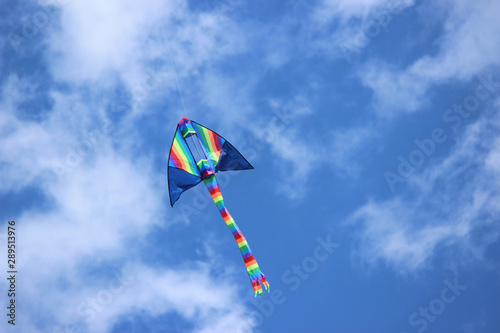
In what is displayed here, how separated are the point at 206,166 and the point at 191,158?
61cm

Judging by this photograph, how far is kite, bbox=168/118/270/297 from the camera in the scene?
15.9 metres

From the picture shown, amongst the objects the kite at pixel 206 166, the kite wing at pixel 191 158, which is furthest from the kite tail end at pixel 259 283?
the kite wing at pixel 191 158

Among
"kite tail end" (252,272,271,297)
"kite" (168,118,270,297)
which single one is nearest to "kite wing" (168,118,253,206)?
"kite" (168,118,270,297)

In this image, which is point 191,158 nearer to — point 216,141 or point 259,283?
point 216,141

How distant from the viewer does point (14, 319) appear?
19.3 m

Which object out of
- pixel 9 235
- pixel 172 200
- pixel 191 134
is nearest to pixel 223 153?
pixel 191 134

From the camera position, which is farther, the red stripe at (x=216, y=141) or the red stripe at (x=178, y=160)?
the red stripe at (x=216, y=141)

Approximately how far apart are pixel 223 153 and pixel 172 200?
7.45 ft

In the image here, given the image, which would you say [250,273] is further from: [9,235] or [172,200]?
[9,235]

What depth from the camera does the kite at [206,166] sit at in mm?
15938

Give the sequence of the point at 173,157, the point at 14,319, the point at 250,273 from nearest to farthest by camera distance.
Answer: the point at 250,273
the point at 173,157
the point at 14,319

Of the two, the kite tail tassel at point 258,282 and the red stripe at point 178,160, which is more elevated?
the red stripe at point 178,160

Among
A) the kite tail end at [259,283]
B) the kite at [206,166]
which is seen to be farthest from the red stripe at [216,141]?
the kite tail end at [259,283]

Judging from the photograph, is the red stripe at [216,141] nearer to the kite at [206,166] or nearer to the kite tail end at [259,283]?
the kite at [206,166]
